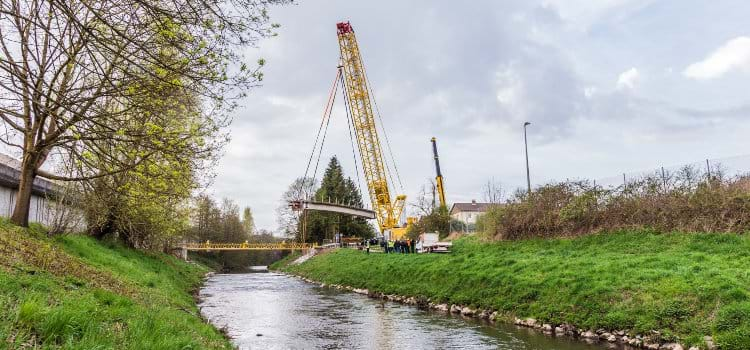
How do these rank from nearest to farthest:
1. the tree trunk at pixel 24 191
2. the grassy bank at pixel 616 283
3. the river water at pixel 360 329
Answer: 1. the grassy bank at pixel 616 283
2. the river water at pixel 360 329
3. the tree trunk at pixel 24 191

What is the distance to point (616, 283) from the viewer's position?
15.0 meters

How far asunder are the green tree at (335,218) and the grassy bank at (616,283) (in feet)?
177

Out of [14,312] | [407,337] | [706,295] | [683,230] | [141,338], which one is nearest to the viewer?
[14,312]

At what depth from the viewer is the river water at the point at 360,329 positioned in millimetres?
13438

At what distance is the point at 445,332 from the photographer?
15.2m

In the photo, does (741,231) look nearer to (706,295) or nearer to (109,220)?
(706,295)

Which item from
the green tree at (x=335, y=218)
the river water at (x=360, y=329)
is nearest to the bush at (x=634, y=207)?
the river water at (x=360, y=329)

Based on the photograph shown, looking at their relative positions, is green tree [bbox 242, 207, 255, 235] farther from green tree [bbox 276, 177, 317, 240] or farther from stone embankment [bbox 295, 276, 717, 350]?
stone embankment [bbox 295, 276, 717, 350]

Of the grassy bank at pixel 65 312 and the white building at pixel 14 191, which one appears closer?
the grassy bank at pixel 65 312

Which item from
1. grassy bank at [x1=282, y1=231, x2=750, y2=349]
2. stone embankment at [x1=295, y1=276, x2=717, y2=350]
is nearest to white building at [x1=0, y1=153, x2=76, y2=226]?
stone embankment at [x1=295, y1=276, x2=717, y2=350]

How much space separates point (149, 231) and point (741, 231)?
27496 mm

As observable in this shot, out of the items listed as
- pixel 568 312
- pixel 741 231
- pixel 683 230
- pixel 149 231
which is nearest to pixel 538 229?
pixel 683 230

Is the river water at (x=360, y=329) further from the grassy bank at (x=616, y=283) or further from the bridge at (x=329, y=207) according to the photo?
the bridge at (x=329, y=207)

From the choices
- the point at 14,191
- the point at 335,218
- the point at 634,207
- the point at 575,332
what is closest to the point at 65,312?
the point at 575,332
